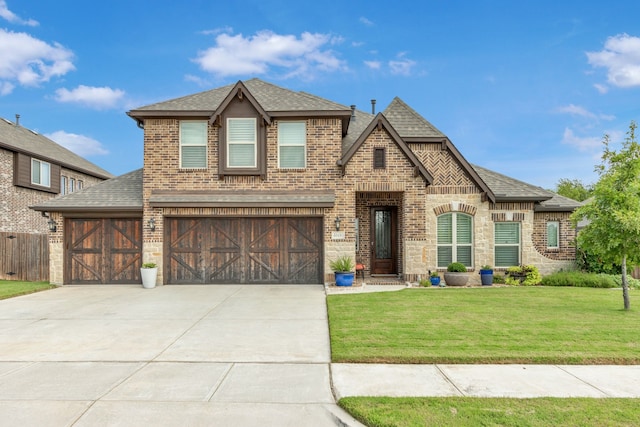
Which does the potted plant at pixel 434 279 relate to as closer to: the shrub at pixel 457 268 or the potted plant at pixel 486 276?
the shrub at pixel 457 268

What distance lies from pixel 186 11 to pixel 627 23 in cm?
1771

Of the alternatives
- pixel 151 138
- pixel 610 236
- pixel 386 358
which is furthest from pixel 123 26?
pixel 610 236

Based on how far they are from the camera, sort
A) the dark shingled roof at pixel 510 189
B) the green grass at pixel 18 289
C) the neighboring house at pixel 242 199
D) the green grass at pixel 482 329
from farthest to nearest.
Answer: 1. the dark shingled roof at pixel 510 189
2. the neighboring house at pixel 242 199
3. the green grass at pixel 18 289
4. the green grass at pixel 482 329

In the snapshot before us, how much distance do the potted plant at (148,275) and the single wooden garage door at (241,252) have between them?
0.66 metres

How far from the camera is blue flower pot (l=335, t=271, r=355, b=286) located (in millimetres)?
13578

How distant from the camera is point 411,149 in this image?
50.1 ft

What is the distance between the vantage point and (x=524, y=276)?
1490 cm

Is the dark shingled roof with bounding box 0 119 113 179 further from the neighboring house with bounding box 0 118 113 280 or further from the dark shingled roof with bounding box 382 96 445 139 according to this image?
the dark shingled roof with bounding box 382 96 445 139

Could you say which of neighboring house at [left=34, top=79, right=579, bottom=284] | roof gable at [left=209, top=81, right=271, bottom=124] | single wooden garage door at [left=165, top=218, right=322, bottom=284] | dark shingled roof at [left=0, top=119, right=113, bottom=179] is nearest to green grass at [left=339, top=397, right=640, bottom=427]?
neighboring house at [left=34, top=79, right=579, bottom=284]

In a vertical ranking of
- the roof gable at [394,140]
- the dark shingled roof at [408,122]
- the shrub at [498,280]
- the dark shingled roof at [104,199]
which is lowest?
the shrub at [498,280]

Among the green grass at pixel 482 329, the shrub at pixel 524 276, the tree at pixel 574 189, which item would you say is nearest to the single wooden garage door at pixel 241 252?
the green grass at pixel 482 329

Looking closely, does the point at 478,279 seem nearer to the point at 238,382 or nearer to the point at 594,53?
the point at 238,382

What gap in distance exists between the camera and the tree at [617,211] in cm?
910

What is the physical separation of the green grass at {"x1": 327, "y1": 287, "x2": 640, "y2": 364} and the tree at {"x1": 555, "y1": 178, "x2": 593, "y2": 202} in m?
42.6
